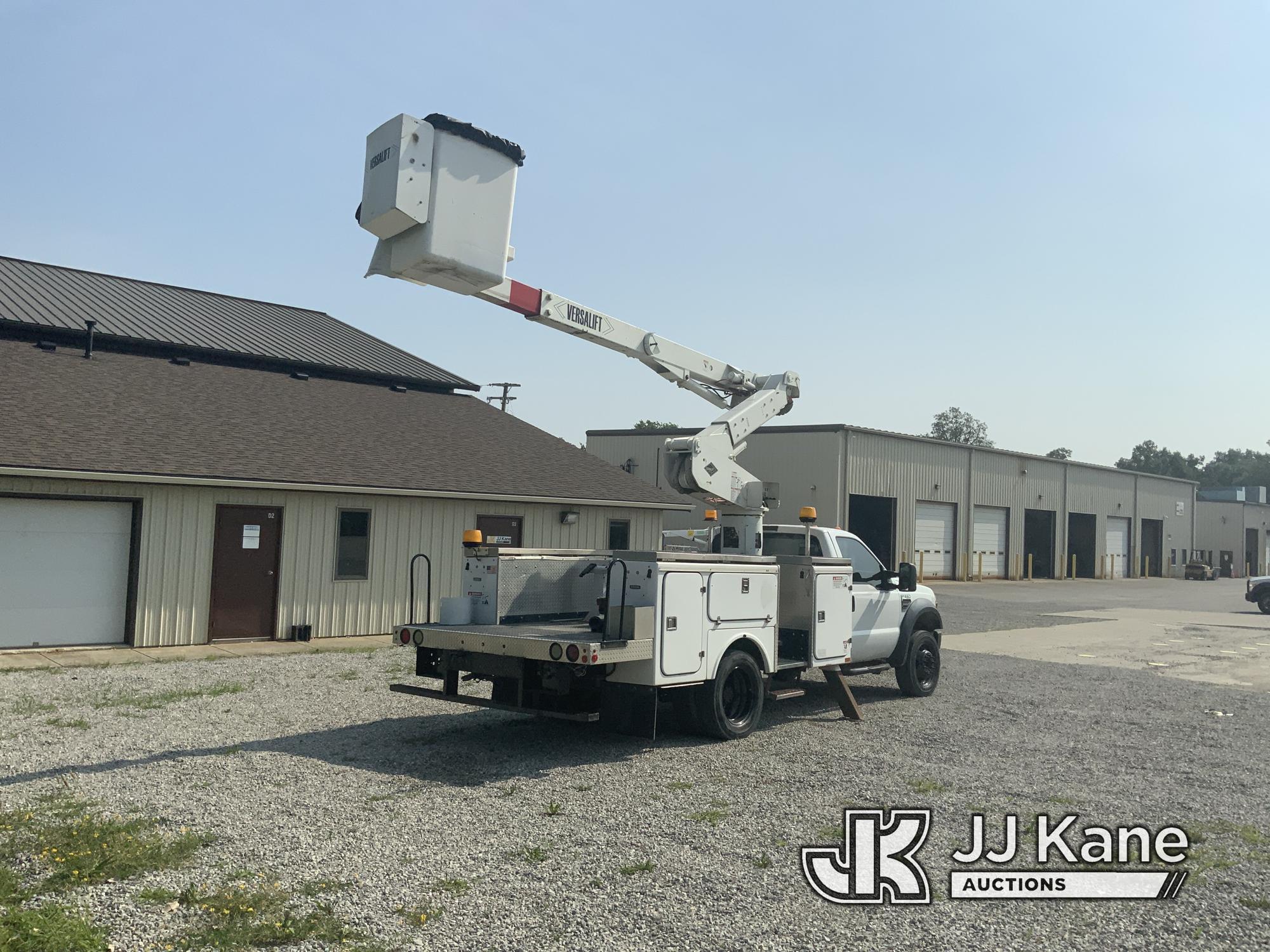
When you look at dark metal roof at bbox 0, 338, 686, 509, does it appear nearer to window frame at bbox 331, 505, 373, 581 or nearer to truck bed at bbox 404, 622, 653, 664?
window frame at bbox 331, 505, 373, 581

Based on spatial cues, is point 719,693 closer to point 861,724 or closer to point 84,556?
point 861,724

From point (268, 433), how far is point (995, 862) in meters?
14.5

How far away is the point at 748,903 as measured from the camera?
210 inches

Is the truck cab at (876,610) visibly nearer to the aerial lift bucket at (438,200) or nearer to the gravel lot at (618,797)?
the gravel lot at (618,797)

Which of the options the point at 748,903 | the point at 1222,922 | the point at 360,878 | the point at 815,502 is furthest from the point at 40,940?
the point at 815,502

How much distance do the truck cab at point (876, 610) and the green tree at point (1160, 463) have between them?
145827 millimetres

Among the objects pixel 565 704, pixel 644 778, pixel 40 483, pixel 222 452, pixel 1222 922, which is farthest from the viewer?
pixel 222 452

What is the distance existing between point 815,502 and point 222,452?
26443mm

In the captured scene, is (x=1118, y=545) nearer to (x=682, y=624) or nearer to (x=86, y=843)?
(x=682, y=624)

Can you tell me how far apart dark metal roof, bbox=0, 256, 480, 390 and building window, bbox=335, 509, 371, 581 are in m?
5.13

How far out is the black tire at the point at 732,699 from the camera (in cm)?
927

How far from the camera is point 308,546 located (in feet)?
55.6

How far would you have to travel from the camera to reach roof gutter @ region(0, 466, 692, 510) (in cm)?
1381

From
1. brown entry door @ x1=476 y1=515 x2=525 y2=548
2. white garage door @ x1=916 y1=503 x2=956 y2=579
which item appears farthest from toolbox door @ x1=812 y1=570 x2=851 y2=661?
white garage door @ x1=916 y1=503 x2=956 y2=579
